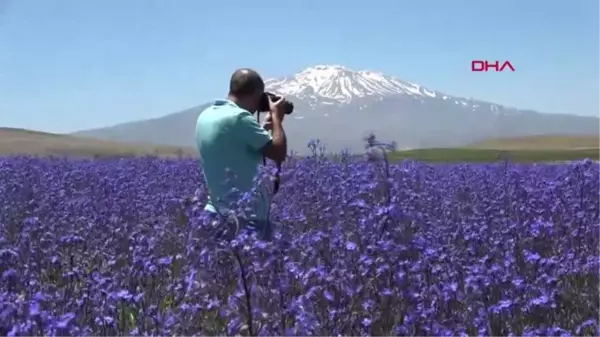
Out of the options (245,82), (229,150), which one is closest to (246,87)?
(245,82)

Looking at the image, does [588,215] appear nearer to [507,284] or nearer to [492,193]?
[492,193]

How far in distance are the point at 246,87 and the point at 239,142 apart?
0.97ft

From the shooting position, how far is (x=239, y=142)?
14.7ft

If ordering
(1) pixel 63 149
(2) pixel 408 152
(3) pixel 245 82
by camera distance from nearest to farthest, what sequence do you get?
(3) pixel 245 82, (2) pixel 408 152, (1) pixel 63 149

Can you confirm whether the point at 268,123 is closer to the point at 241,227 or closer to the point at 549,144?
the point at 241,227

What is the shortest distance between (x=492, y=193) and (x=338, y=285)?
487 centimetres

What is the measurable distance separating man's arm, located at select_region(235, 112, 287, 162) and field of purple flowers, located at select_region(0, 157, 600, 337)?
1.43 feet

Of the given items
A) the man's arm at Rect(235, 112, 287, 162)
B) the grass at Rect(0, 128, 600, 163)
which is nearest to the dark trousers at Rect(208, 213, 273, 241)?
the man's arm at Rect(235, 112, 287, 162)

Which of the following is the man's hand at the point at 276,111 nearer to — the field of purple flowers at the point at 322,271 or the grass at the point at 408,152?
the field of purple flowers at the point at 322,271

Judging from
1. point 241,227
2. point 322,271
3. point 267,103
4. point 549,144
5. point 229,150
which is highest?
point 267,103

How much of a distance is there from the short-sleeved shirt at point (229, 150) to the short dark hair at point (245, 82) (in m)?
0.08

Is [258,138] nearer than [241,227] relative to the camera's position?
No

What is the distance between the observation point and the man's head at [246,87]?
14.8ft

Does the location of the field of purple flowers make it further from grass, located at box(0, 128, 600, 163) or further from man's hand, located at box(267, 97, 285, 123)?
grass, located at box(0, 128, 600, 163)
